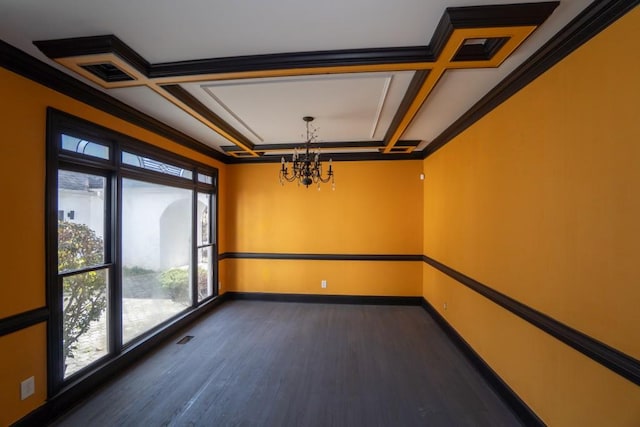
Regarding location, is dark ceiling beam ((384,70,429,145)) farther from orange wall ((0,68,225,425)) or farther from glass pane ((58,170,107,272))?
glass pane ((58,170,107,272))

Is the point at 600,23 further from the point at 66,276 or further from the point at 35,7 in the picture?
the point at 66,276

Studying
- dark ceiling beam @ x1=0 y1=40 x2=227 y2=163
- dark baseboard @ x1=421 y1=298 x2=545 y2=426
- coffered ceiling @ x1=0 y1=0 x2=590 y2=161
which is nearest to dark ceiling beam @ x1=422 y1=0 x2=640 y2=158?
coffered ceiling @ x1=0 y1=0 x2=590 y2=161

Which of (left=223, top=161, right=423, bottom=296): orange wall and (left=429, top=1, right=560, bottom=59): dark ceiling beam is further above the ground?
(left=429, top=1, right=560, bottom=59): dark ceiling beam

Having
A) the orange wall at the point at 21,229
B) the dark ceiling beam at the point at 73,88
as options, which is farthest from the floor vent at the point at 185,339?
the dark ceiling beam at the point at 73,88

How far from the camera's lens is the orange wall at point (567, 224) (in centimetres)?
133

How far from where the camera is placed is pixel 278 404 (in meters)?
2.32

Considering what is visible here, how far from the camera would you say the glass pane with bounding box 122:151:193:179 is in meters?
2.99

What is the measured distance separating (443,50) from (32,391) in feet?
12.5

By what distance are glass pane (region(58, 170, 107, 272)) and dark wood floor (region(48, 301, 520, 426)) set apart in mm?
1235

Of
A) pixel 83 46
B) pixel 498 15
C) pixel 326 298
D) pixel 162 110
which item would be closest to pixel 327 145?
pixel 162 110

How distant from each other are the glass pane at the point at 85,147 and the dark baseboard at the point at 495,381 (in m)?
4.28

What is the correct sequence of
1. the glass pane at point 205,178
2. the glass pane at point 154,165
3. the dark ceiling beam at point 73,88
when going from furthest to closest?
the glass pane at point 205,178 → the glass pane at point 154,165 → the dark ceiling beam at point 73,88

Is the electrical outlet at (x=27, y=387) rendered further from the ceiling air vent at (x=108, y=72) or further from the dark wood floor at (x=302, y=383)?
the ceiling air vent at (x=108, y=72)

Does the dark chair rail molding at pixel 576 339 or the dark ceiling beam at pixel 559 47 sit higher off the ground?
the dark ceiling beam at pixel 559 47
